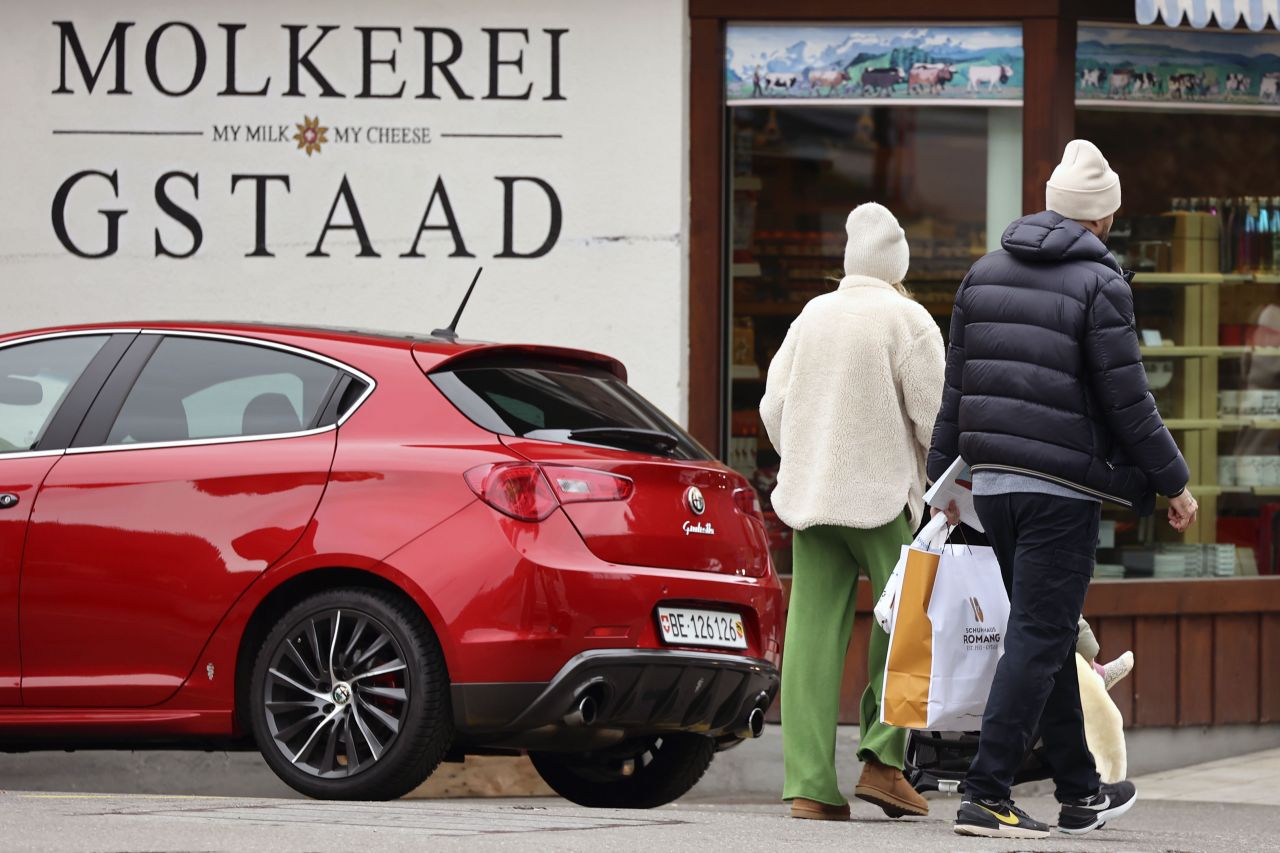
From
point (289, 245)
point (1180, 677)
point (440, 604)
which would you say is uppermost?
point (289, 245)

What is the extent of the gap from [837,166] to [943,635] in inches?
179

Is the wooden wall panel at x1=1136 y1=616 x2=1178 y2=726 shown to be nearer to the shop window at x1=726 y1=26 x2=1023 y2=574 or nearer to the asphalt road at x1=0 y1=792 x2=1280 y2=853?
the shop window at x1=726 y1=26 x2=1023 y2=574

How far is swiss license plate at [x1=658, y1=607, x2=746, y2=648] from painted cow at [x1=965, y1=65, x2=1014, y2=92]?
4416 mm

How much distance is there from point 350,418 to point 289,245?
4.13 m

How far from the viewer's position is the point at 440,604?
20.2 ft

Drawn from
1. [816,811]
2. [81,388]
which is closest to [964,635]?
[816,811]

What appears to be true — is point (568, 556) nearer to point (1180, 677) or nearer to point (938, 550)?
point (938, 550)

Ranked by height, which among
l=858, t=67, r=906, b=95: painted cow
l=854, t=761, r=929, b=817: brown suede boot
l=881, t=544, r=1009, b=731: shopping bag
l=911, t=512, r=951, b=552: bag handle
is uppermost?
l=858, t=67, r=906, b=95: painted cow

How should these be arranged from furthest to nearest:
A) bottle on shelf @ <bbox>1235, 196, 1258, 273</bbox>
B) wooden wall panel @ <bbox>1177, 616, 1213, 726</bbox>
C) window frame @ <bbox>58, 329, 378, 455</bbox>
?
bottle on shelf @ <bbox>1235, 196, 1258, 273</bbox>
wooden wall panel @ <bbox>1177, 616, 1213, 726</bbox>
window frame @ <bbox>58, 329, 378, 455</bbox>

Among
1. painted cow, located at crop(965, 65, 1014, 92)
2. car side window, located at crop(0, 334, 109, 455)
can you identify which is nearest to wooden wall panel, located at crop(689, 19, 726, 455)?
painted cow, located at crop(965, 65, 1014, 92)

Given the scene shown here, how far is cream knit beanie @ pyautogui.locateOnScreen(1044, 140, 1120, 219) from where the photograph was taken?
6141 millimetres

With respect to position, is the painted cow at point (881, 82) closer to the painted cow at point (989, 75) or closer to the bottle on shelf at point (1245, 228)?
the painted cow at point (989, 75)

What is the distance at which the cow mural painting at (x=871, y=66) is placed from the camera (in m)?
10.3

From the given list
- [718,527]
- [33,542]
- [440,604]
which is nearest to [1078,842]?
[718,527]
